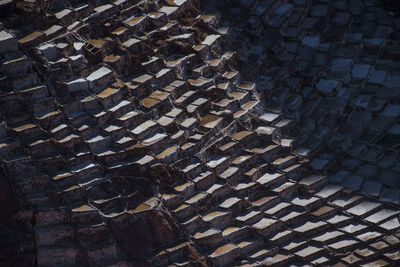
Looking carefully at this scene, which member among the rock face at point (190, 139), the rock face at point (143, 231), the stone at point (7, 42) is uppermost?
the stone at point (7, 42)

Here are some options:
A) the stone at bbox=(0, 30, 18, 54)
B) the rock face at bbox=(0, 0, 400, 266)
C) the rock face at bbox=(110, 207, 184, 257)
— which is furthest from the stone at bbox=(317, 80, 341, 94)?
the stone at bbox=(0, 30, 18, 54)

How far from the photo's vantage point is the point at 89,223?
493cm

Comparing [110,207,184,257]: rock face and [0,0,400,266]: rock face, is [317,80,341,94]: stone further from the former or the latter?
[110,207,184,257]: rock face

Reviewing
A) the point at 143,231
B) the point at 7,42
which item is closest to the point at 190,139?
the point at 143,231

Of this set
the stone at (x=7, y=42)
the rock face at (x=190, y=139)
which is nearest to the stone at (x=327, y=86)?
the rock face at (x=190, y=139)

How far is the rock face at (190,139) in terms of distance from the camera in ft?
16.2

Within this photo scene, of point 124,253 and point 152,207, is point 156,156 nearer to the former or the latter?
point 152,207

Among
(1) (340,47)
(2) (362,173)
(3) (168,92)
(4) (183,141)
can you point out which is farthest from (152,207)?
(1) (340,47)

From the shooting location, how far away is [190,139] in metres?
5.61

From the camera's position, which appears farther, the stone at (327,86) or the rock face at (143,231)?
the stone at (327,86)

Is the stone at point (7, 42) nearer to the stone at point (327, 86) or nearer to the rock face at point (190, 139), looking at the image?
the rock face at point (190, 139)

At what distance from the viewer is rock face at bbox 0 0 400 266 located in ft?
16.2

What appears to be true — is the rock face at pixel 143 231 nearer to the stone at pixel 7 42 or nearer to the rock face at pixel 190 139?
the rock face at pixel 190 139

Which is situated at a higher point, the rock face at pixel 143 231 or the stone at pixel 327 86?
the stone at pixel 327 86
